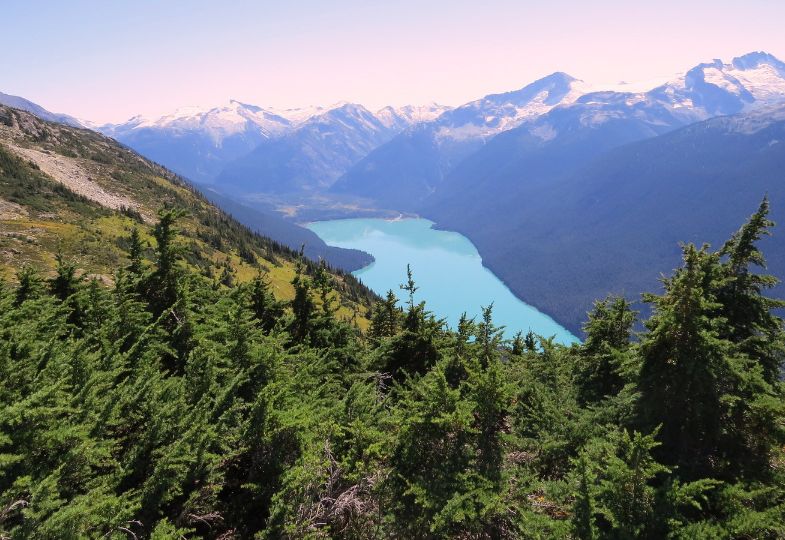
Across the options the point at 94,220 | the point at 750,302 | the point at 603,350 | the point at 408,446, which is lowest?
the point at 94,220

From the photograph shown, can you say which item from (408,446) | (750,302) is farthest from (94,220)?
(750,302)

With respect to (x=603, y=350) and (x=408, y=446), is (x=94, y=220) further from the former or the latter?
(x=603, y=350)

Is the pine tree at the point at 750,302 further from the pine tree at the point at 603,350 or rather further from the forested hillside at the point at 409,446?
the pine tree at the point at 603,350

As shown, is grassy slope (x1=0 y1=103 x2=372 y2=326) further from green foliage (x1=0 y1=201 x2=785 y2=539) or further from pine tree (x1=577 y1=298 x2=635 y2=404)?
pine tree (x1=577 y1=298 x2=635 y2=404)

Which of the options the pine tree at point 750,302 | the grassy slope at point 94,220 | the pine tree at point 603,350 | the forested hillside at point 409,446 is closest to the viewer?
the forested hillside at point 409,446

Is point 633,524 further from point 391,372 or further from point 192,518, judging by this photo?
point 391,372

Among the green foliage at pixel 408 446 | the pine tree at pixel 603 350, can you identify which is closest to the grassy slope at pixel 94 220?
the green foliage at pixel 408 446

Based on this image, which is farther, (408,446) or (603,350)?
(603,350)
